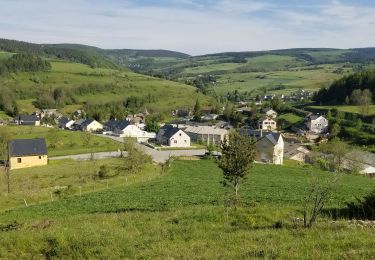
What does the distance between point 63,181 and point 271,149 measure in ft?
129

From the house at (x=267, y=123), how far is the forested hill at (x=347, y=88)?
2658cm

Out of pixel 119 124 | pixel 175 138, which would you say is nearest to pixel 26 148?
pixel 175 138

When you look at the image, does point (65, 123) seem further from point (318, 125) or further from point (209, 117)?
point (318, 125)

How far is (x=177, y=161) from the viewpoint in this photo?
61.9 meters

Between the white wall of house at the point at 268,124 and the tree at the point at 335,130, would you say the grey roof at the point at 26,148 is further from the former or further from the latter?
the white wall of house at the point at 268,124

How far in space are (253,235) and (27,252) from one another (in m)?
6.85

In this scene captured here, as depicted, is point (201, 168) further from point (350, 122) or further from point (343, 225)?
point (350, 122)

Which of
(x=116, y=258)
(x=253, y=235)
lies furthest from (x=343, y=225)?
(x=116, y=258)

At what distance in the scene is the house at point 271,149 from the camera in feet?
236

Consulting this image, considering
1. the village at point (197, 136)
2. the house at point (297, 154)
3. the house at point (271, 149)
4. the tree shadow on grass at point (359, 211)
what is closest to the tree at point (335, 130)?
the village at point (197, 136)

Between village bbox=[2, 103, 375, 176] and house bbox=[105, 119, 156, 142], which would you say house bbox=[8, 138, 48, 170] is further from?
house bbox=[105, 119, 156, 142]

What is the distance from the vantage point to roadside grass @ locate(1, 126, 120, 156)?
77.4 meters

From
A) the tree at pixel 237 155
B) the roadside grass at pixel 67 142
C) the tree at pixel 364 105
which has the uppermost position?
the tree at pixel 237 155

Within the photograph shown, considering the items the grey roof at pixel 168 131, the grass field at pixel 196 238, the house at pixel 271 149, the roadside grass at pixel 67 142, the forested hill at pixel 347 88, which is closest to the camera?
the grass field at pixel 196 238
